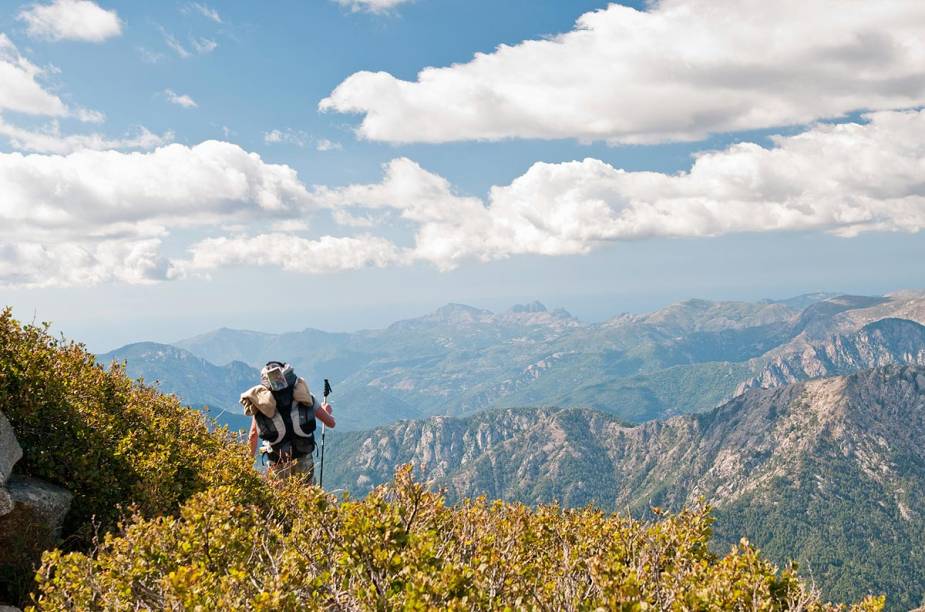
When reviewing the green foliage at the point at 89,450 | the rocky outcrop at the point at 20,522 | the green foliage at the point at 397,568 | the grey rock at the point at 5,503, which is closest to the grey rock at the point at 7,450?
the rocky outcrop at the point at 20,522

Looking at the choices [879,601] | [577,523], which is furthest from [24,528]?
[879,601]

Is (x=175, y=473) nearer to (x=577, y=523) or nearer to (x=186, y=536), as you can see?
(x=186, y=536)

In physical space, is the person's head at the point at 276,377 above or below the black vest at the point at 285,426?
above

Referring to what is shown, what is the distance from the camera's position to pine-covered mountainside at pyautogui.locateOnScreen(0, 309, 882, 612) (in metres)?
7.16

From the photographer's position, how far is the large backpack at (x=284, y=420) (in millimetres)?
17016

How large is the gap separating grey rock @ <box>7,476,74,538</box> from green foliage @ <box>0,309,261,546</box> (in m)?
0.43

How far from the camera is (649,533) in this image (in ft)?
35.4

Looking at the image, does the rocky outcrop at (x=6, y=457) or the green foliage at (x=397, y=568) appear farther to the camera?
the rocky outcrop at (x=6, y=457)

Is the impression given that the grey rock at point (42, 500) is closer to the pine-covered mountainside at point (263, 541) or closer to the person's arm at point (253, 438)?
the pine-covered mountainside at point (263, 541)

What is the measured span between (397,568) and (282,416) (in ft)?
36.2

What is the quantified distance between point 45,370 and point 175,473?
194 inches

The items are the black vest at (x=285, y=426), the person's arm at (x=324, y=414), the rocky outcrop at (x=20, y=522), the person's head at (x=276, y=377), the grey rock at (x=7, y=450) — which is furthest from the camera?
the person's arm at (x=324, y=414)

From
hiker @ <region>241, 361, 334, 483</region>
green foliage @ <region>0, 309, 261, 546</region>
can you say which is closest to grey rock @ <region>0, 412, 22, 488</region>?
green foliage @ <region>0, 309, 261, 546</region>

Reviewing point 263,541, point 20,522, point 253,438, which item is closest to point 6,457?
point 20,522
